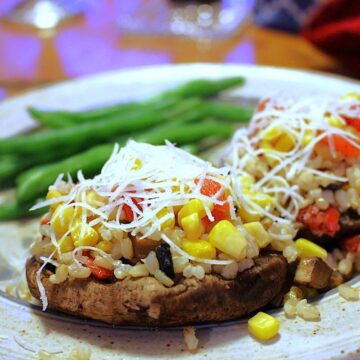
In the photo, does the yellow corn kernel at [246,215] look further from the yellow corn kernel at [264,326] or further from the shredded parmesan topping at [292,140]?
the yellow corn kernel at [264,326]

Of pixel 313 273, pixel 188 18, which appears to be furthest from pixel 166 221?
pixel 188 18

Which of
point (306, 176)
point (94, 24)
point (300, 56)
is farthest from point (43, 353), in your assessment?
point (94, 24)

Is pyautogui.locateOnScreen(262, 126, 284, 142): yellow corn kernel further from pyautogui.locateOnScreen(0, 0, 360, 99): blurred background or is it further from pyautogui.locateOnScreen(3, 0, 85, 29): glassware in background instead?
pyautogui.locateOnScreen(3, 0, 85, 29): glassware in background

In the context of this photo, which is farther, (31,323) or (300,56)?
(300,56)

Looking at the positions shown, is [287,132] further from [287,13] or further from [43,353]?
[287,13]

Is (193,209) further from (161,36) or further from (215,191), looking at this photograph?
(161,36)

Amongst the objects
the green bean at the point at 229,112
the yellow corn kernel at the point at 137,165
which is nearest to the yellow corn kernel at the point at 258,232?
the yellow corn kernel at the point at 137,165

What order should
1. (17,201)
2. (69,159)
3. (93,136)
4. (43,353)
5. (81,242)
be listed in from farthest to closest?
(93,136)
(69,159)
(17,201)
(81,242)
(43,353)
